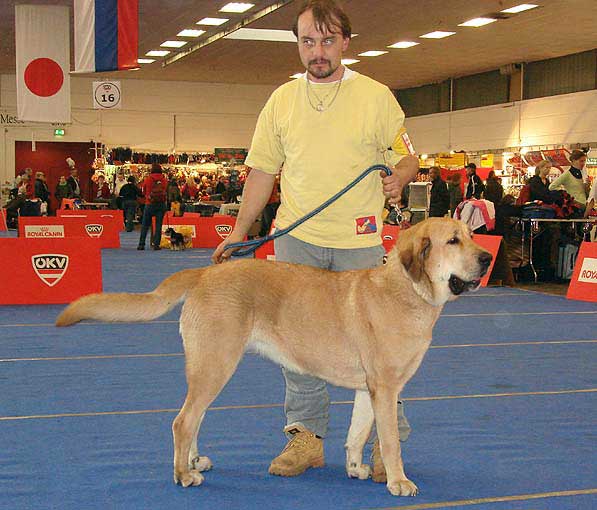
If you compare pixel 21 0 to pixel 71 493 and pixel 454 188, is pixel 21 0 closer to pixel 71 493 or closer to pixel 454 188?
pixel 454 188

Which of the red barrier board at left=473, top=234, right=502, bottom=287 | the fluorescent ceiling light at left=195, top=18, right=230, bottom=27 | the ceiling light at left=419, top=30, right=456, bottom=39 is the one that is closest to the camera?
the red barrier board at left=473, top=234, right=502, bottom=287

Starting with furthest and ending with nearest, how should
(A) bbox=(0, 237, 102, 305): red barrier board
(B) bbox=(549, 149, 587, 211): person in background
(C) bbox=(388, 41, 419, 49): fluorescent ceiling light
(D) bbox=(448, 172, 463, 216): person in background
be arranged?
(C) bbox=(388, 41, 419, 49): fluorescent ceiling light, (D) bbox=(448, 172, 463, 216): person in background, (B) bbox=(549, 149, 587, 211): person in background, (A) bbox=(0, 237, 102, 305): red barrier board

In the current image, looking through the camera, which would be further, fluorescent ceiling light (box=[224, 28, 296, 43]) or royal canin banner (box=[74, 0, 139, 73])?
fluorescent ceiling light (box=[224, 28, 296, 43])

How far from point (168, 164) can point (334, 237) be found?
26652 millimetres

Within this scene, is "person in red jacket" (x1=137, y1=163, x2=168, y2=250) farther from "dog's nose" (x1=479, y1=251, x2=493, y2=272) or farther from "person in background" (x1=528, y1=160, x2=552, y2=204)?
"dog's nose" (x1=479, y1=251, x2=493, y2=272)

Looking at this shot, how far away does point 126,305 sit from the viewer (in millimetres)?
3447

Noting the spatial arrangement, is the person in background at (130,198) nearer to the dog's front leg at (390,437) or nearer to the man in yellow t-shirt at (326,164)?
the man in yellow t-shirt at (326,164)

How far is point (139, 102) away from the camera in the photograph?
1214 inches

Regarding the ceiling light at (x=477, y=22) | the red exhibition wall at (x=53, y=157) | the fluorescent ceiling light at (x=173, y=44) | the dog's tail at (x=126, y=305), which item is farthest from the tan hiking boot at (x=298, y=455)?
the red exhibition wall at (x=53, y=157)

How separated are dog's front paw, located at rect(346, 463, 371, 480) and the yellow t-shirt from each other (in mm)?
1026

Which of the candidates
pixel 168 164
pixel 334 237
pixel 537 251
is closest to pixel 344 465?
pixel 334 237

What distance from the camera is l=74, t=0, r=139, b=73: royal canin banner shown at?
1276cm

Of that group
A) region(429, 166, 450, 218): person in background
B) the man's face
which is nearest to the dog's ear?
the man's face

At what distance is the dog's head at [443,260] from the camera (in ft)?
11.1
